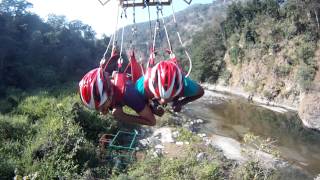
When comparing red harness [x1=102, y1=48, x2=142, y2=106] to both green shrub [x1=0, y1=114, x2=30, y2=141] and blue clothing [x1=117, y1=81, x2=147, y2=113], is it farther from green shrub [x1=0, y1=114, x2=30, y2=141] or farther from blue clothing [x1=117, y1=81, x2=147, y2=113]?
green shrub [x1=0, y1=114, x2=30, y2=141]

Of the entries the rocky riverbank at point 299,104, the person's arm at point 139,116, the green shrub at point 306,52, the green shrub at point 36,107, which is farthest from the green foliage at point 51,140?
the green shrub at point 306,52

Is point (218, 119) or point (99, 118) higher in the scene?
point (99, 118)

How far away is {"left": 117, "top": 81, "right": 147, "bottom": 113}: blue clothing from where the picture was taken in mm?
4973

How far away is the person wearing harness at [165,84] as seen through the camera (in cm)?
463

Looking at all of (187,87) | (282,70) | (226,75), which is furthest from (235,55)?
(187,87)

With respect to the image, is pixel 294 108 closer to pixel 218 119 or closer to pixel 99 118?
pixel 218 119

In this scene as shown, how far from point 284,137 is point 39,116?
1287 centimetres

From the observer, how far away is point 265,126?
2597 cm

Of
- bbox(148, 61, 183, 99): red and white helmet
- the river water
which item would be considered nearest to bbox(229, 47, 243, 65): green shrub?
the river water

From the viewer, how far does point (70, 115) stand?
16.8 m

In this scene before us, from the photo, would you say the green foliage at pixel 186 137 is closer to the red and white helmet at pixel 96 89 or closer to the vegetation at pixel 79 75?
the vegetation at pixel 79 75

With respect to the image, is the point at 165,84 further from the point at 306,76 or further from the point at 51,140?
the point at 306,76

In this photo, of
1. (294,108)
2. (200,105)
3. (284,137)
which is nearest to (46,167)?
(284,137)

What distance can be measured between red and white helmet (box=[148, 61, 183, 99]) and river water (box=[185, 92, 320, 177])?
14.2 meters
